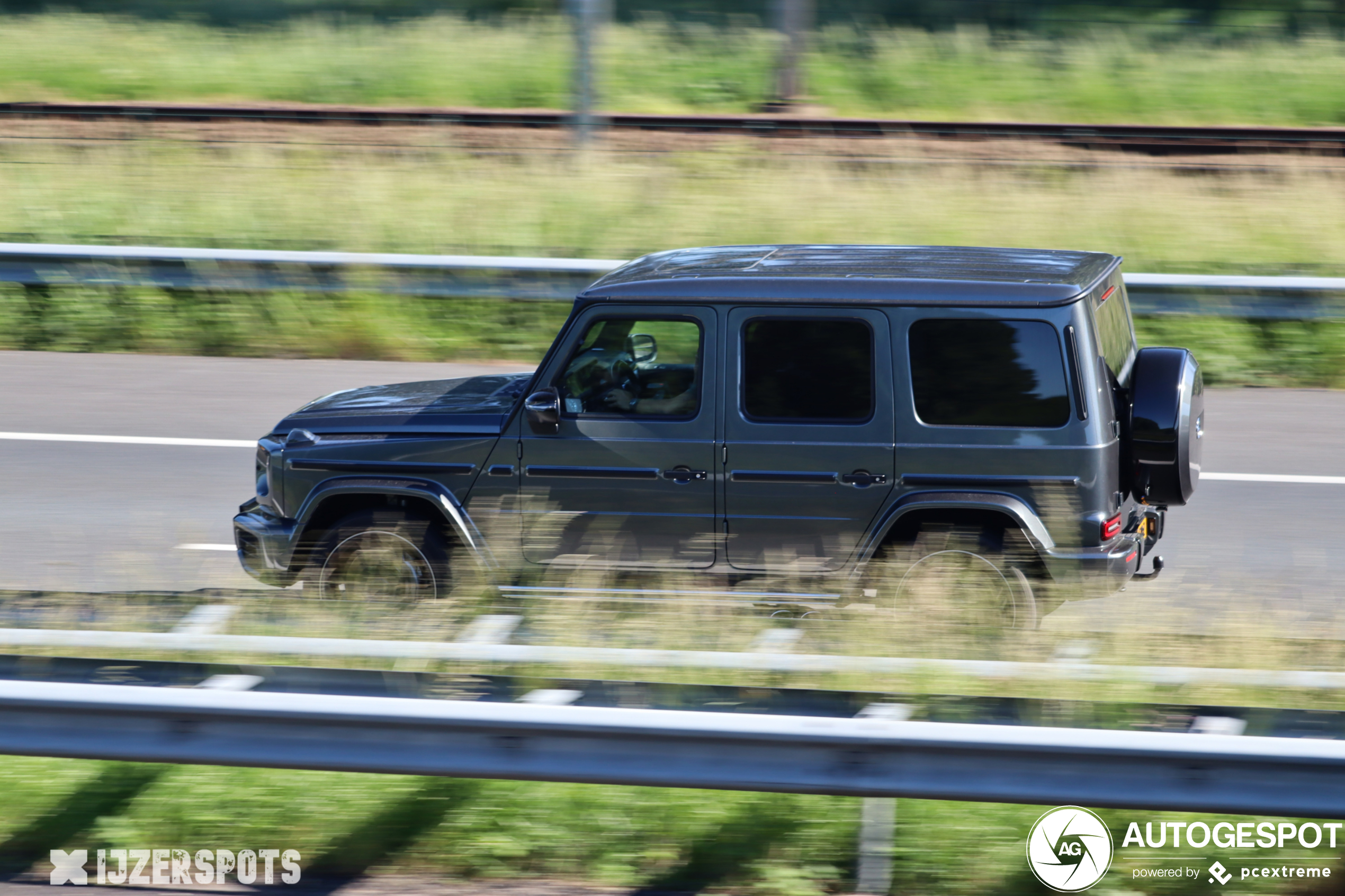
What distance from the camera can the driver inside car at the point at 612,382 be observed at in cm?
579

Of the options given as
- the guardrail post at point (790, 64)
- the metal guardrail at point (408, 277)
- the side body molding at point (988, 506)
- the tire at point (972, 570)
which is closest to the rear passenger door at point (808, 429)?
the side body molding at point (988, 506)

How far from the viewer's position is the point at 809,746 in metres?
3.65

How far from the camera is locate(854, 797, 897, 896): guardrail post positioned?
4.01 meters

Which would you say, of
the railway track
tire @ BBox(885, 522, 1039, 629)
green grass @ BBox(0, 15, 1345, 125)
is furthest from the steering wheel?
green grass @ BBox(0, 15, 1345, 125)

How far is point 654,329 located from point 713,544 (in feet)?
2.92

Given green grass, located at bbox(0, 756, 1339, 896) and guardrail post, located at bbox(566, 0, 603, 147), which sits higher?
guardrail post, located at bbox(566, 0, 603, 147)

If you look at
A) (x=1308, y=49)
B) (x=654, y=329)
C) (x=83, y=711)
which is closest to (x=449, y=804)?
(x=83, y=711)

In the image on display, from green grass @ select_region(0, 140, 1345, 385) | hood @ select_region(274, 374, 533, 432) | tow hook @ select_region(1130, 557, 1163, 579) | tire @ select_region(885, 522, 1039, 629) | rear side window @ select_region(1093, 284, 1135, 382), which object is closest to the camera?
tire @ select_region(885, 522, 1039, 629)

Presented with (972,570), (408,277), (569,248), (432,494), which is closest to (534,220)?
(569,248)

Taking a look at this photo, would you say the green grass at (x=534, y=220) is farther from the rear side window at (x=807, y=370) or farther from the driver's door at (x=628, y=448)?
the rear side window at (x=807, y=370)

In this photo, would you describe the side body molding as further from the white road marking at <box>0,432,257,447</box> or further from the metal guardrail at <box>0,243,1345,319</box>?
the metal guardrail at <box>0,243,1345,319</box>

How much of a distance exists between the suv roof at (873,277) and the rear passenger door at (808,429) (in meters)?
0.11

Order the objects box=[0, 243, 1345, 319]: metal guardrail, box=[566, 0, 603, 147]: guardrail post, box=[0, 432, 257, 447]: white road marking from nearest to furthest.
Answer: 1. box=[0, 432, 257, 447]: white road marking
2. box=[0, 243, 1345, 319]: metal guardrail
3. box=[566, 0, 603, 147]: guardrail post

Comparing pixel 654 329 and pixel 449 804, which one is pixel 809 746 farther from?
pixel 654 329
